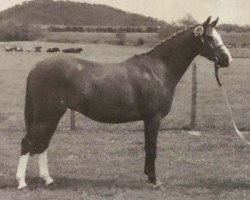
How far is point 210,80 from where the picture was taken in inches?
1206

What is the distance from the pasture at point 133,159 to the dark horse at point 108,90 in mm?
502

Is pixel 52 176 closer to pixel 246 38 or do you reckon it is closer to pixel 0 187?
pixel 0 187

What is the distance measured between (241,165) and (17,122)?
7855mm

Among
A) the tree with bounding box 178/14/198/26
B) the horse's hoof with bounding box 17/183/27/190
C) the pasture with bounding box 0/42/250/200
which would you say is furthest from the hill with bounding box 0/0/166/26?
the horse's hoof with bounding box 17/183/27/190

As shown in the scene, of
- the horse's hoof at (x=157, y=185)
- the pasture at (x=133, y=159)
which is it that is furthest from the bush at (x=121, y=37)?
the horse's hoof at (x=157, y=185)

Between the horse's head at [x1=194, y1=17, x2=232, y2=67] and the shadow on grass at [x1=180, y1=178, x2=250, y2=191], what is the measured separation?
1946 millimetres

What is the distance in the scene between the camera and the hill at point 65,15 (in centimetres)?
4235

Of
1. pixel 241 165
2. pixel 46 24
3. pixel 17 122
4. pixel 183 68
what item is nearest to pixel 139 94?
pixel 183 68

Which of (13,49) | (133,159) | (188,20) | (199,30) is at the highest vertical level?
(199,30)

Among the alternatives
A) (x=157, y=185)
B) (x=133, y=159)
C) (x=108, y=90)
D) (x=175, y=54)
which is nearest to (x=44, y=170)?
(x=108, y=90)

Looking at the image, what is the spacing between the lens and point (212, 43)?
823 centimetres

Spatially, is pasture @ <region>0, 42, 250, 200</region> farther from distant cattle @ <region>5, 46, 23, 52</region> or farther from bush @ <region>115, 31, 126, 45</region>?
distant cattle @ <region>5, 46, 23, 52</region>

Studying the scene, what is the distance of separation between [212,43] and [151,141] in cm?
180

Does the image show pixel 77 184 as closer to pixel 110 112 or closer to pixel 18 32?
pixel 110 112
